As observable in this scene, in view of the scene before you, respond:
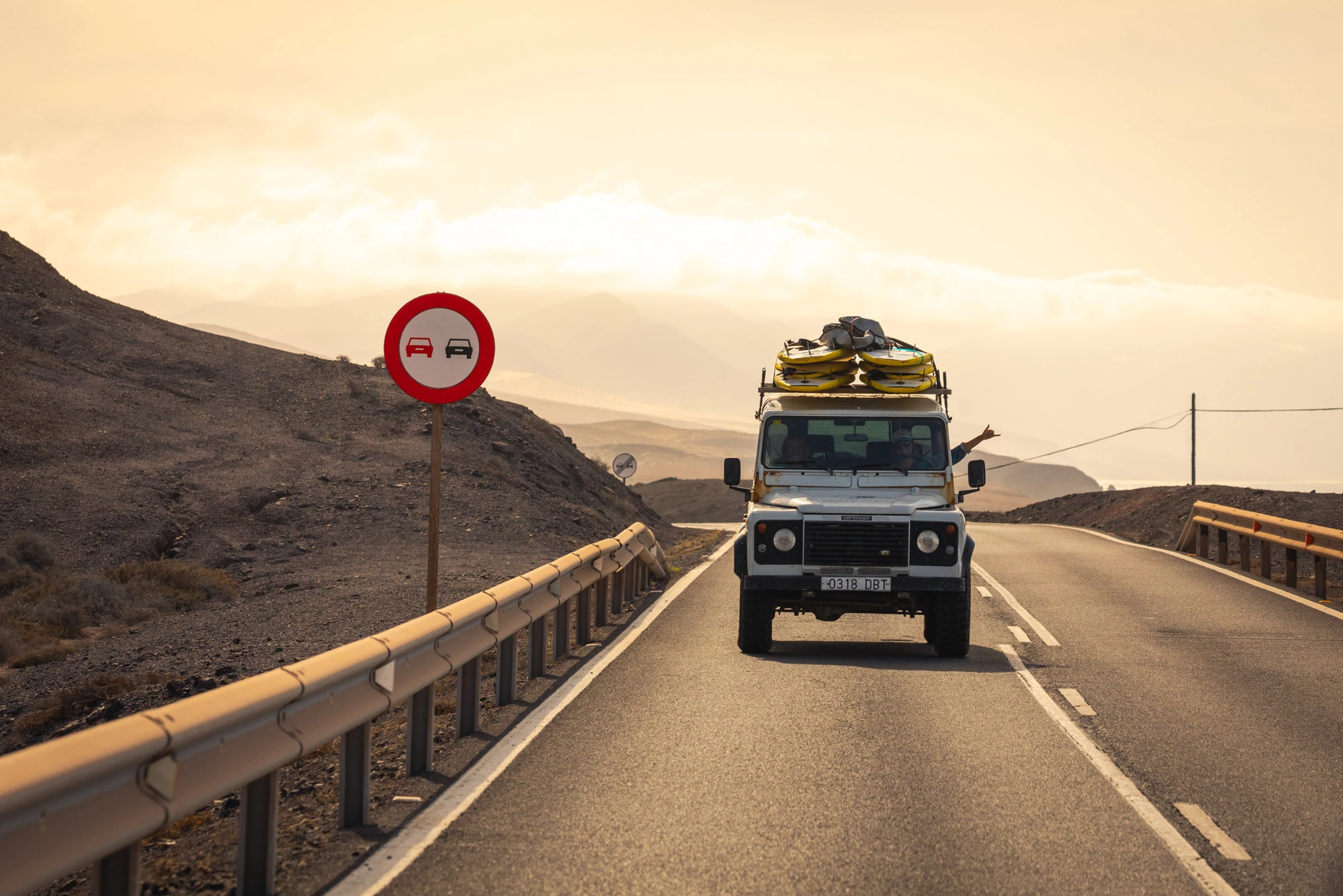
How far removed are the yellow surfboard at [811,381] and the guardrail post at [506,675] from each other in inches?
191

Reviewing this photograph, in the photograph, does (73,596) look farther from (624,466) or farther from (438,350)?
(624,466)

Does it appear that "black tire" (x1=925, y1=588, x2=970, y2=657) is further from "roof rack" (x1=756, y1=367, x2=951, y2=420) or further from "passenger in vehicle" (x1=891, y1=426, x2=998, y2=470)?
"roof rack" (x1=756, y1=367, x2=951, y2=420)

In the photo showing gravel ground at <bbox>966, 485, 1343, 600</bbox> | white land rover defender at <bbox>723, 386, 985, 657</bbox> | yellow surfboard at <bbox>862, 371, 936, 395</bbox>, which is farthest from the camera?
gravel ground at <bbox>966, 485, 1343, 600</bbox>

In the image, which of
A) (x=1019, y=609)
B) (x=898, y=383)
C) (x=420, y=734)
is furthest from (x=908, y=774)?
(x=1019, y=609)

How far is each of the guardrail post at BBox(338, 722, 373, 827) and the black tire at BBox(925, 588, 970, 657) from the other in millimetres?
6611

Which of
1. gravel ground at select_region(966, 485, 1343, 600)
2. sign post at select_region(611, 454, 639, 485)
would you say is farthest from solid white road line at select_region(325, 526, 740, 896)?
sign post at select_region(611, 454, 639, 485)

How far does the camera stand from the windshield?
12.6m

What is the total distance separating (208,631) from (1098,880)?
11.2 metres

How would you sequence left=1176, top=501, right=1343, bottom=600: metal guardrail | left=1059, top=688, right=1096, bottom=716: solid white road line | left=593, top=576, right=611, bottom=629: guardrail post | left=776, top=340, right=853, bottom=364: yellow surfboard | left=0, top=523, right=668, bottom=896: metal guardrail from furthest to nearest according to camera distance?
1. left=1176, top=501, right=1343, bottom=600: metal guardrail
2. left=593, top=576, right=611, bottom=629: guardrail post
3. left=776, top=340, right=853, bottom=364: yellow surfboard
4. left=1059, top=688, right=1096, bottom=716: solid white road line
5. left=0, top=523, right=668, bottom=896: metal guardrail

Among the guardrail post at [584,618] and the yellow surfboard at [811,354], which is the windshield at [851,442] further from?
the guardrail post at [584,618]

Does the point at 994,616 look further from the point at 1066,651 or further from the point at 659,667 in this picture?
the point at 659,667

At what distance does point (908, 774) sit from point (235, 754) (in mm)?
3872

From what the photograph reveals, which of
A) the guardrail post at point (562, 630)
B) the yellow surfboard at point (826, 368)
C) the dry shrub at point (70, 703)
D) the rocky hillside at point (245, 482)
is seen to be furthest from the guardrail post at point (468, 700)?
the yellow surfboard at point (826, 368)

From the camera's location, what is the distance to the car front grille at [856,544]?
1148cm
